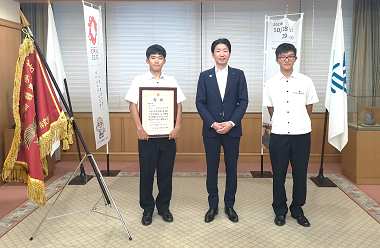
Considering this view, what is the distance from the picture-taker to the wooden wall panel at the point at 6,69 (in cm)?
462

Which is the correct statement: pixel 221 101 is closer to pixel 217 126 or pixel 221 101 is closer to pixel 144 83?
pixel 217 126

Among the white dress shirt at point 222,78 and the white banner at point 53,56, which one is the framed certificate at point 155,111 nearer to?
the white dress shirt at point 222,78

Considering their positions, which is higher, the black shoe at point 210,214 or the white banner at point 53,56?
the white banner at point 53,56

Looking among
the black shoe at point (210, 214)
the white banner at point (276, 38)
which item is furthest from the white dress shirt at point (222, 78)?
the white banner at point (276, 38)

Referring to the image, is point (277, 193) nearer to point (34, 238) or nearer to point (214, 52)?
point (214, 52)

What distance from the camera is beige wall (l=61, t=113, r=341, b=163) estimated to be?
5.72 meters

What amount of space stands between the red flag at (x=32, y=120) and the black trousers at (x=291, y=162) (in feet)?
5.83

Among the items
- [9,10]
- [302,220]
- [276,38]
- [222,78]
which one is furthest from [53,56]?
[302,220]

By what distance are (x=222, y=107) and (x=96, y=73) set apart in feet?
5.67

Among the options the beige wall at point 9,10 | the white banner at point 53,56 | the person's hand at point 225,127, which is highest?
the beige wall at point 9,10

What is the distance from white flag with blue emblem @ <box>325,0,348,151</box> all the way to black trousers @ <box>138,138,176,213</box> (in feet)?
6.68

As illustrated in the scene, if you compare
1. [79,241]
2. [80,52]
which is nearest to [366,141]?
[79,241]

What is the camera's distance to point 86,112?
19.4ft

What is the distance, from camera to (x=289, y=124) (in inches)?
124
